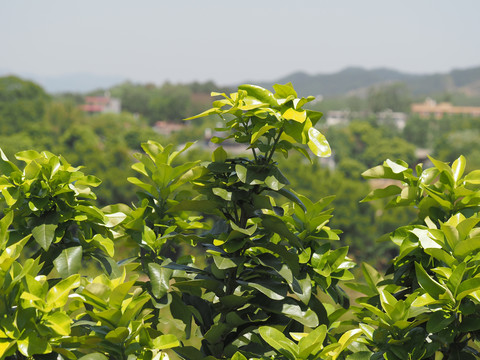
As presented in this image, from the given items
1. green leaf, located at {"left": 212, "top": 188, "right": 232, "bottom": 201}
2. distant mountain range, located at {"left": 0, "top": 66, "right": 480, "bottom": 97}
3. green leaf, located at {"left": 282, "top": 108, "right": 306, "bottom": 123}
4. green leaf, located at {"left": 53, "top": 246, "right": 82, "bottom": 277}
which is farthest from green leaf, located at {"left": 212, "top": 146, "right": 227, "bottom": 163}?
distant mountain range, located at {"left": 0, "top": 66, "right": 480, "bottom": 97}

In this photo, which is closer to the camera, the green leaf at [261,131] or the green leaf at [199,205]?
the green leaf at [261,131]

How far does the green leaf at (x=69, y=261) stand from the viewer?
156 cm

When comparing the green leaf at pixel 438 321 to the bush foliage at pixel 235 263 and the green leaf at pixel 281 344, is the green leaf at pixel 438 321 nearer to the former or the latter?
the bush foliage at pixel 235 263

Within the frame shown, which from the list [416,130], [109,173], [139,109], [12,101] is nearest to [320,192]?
[109,173]

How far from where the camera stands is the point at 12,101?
69.1 m

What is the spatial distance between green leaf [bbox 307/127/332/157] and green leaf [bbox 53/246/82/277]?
0.70m

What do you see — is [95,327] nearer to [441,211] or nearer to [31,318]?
[31,318]

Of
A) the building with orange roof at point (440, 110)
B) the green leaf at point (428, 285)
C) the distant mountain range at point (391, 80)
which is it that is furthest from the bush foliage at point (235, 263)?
the distant mountain range at point (391, 80)

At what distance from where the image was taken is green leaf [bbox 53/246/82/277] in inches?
61.4

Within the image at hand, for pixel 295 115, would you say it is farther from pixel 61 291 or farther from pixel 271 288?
pixel 61 291

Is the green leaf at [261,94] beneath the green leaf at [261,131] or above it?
above

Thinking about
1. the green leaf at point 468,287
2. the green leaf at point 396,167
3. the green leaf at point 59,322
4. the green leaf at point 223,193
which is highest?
the green leaf at point 396,167

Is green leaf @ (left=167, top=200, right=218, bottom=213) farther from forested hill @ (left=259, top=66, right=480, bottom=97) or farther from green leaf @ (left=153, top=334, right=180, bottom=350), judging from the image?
forested hill @ (left=259, top=66, right=480, bottom=97)

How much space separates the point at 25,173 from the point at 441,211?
1274mm
